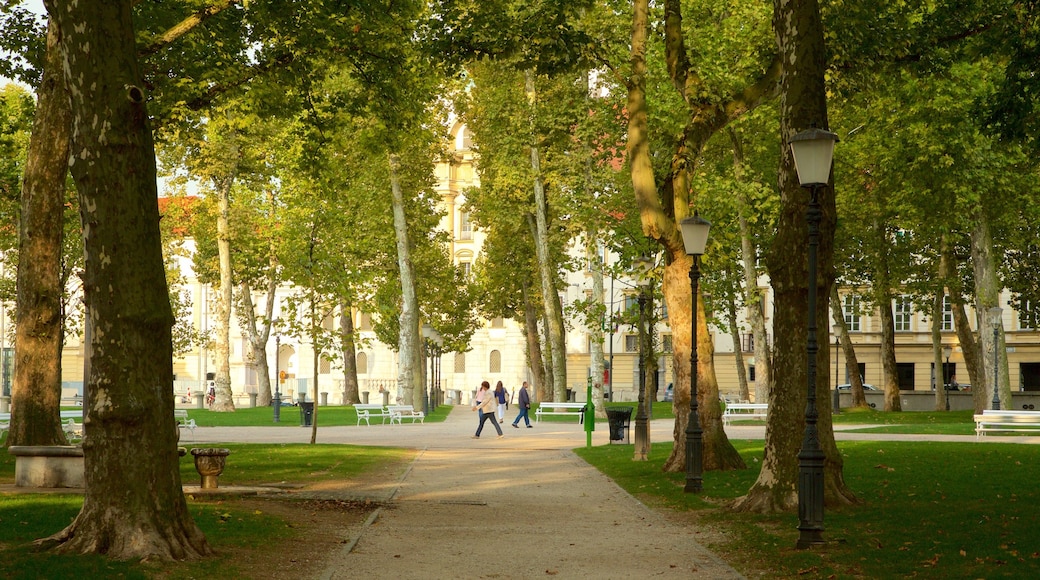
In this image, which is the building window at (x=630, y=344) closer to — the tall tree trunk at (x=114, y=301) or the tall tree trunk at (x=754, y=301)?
the tall tree trunk at (x=754, y=301)

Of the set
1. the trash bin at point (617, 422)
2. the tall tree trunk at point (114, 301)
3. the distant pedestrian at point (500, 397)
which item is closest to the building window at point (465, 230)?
the distant pedestrian at point (500, 397)

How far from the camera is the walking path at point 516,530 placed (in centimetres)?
1060

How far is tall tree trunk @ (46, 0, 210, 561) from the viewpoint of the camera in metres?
10.1

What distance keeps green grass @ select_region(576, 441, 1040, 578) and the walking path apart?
55 centimetres

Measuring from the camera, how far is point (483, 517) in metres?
14.8

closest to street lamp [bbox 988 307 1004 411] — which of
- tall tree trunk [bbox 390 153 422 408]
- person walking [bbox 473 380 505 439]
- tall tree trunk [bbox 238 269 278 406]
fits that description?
person walking [bbox 473 380 505 439]

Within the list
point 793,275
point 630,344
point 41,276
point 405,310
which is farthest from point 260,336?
point 793,275

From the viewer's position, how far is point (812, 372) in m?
12.0

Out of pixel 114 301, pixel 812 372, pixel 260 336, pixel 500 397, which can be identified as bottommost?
pixel 500 397

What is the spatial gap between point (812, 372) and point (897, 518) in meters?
2.55

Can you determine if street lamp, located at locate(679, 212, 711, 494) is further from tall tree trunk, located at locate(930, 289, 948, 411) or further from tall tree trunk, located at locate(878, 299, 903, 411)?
tall tree trunk, located at locate(930, 289, 948, 411)

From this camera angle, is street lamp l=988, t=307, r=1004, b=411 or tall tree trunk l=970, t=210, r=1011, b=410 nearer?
street lamp l=988, t=307, r=1004, b=411

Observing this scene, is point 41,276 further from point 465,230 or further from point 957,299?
point 465,230

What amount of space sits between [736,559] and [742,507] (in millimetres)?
3408
